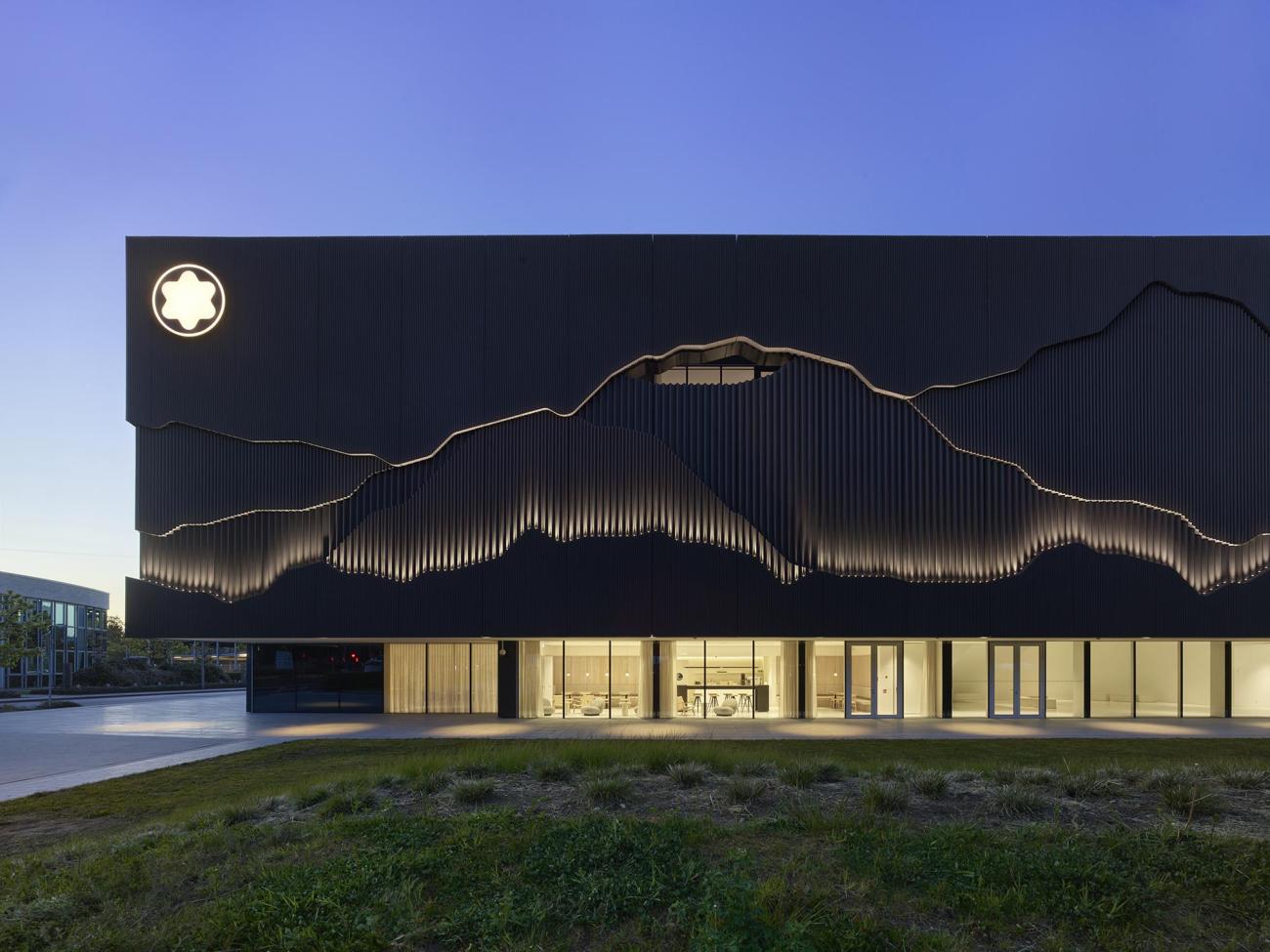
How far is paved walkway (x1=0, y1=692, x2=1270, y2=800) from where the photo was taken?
64.9 feet

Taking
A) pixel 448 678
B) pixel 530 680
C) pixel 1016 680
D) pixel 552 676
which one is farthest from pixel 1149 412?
pixel 448 678

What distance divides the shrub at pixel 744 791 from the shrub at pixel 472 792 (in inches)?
106

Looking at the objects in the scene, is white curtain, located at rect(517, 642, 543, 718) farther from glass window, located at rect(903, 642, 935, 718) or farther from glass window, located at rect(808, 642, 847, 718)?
glass window, located at rect(903, 642, 935, 718)

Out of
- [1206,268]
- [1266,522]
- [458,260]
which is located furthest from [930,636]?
[458,260]

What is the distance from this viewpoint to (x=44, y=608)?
2144 inches

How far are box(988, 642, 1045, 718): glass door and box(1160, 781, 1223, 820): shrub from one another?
62.8ft

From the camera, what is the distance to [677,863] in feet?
24.7

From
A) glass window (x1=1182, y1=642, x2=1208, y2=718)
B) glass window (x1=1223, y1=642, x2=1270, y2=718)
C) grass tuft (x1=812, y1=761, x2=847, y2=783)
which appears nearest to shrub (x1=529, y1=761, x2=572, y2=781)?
grass tuft (x1=812, y1=761, x2=847, y2=783)

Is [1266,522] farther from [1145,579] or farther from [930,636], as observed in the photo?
[930,636]

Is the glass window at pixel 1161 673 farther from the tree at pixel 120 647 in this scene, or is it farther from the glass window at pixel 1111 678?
the tree at pixel 120 647

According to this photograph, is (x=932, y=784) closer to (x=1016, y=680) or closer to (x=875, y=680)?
(x=875, y=680)

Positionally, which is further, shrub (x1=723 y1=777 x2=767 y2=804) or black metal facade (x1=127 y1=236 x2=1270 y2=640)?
black metal facade (x1=127 y1=236 x2=1270 y2=640)

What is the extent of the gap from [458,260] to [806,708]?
17346mm

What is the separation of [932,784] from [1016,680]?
20.5 metres
